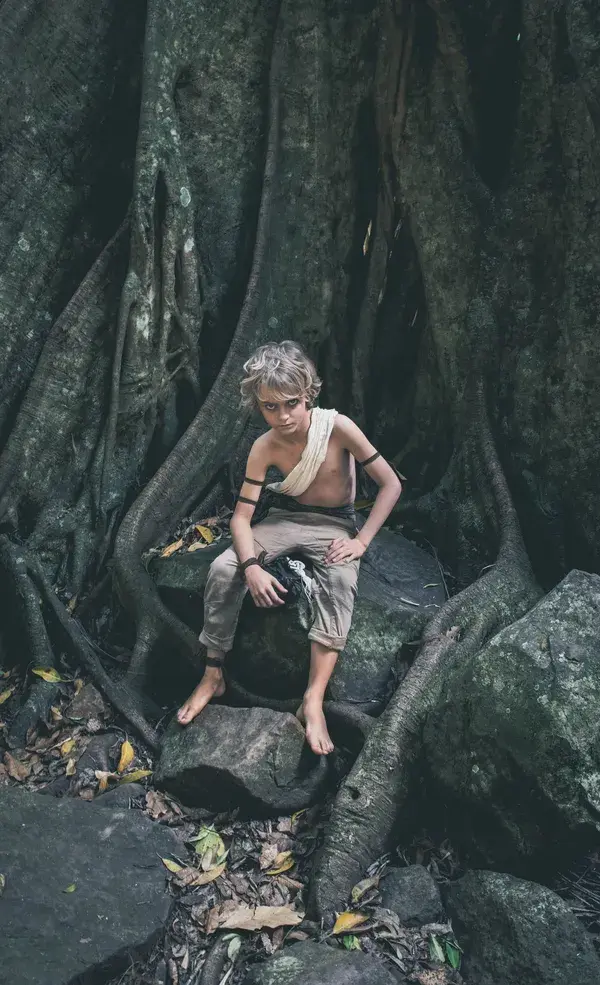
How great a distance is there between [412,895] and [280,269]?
3724mm

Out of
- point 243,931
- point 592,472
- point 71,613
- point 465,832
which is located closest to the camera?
point 243,931

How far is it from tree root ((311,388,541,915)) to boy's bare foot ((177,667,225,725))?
88cm

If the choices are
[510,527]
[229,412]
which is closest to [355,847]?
[510,527]

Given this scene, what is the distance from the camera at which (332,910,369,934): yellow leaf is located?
2.91m

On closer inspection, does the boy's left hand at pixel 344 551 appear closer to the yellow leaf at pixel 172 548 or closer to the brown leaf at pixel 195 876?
the yellow leaf at pixel 172 548

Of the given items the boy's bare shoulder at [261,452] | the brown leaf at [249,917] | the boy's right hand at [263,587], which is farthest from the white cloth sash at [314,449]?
the brown leaf at [249,917]

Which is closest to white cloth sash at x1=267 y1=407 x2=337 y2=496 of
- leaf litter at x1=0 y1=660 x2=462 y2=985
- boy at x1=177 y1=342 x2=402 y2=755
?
boy at x1=177 y1=342 x2=402 y2=755

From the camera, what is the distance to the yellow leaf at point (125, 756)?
3.90 metres

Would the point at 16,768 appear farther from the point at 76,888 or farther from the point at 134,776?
the point at 76,888

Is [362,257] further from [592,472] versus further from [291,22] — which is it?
[592,472]

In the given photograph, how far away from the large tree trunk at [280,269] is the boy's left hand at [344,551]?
2.60 ft

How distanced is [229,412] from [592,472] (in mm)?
2219

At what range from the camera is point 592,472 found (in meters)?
4.13

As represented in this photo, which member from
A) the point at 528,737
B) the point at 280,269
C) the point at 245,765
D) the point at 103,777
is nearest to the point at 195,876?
the point at 245,765
